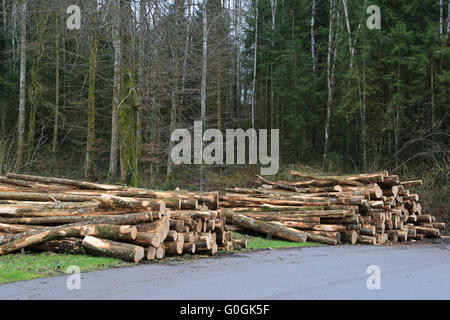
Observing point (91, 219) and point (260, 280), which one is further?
point (91, 219)

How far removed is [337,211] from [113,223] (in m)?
6.21

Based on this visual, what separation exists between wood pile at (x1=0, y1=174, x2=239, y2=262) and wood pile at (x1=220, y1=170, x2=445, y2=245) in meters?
2.39

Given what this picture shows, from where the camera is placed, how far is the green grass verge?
38.0 feet

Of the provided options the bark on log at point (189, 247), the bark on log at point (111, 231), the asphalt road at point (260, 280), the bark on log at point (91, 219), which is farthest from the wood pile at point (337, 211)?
the bark on log at point (111, 231)

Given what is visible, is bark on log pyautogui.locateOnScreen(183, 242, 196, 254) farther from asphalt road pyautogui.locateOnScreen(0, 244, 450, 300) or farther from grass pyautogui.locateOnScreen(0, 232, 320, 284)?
asphalt road pyautogui.locateOnScreen(0, 244, 450, 300)

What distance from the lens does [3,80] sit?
32.7 metres

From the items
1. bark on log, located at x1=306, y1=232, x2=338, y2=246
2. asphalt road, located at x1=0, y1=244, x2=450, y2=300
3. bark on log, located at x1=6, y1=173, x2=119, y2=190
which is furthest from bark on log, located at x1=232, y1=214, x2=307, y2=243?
bark on log, located at x1=6, y1=173, x2=119, y2=190

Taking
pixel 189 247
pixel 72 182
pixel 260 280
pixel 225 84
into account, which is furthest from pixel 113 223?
pixel 225 84

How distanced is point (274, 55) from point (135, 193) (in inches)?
1112

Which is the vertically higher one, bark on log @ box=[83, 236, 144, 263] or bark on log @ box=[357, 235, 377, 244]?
bark on log @ box=[83, 236, 144, 263]

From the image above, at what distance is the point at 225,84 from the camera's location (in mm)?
31453

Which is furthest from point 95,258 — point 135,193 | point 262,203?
point 262,203

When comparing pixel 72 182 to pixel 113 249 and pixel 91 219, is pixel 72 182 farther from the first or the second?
pixel 113 249
